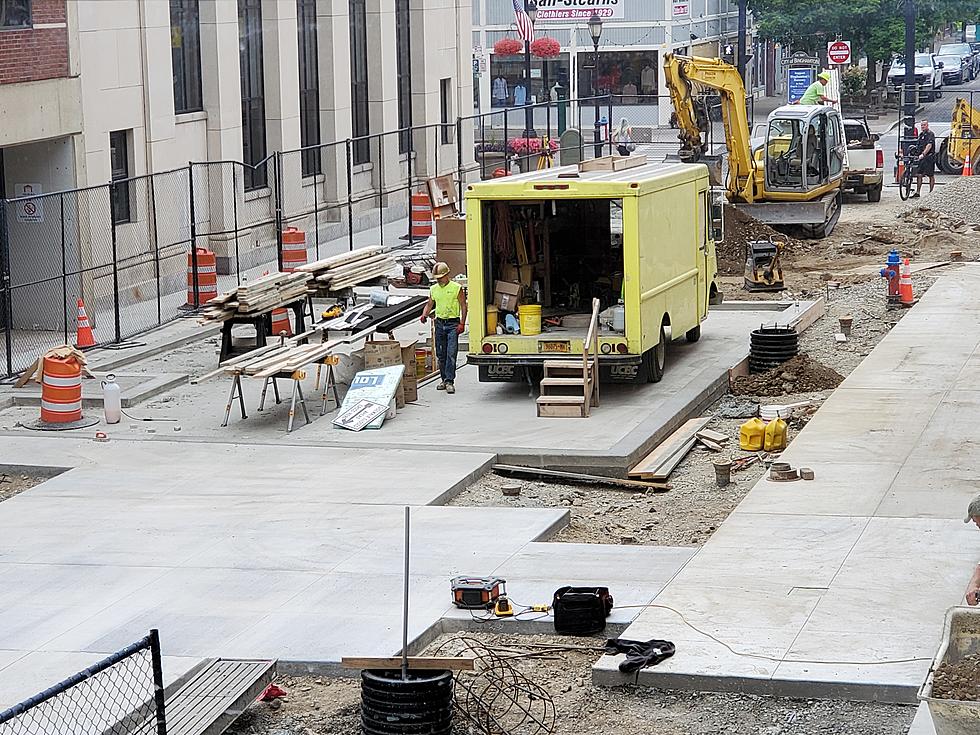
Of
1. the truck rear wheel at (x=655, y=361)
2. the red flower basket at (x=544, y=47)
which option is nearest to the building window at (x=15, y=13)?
the truck rear wheel at (x=655, y=361)

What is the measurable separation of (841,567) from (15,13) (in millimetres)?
15776

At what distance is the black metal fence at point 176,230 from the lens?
2370 cm

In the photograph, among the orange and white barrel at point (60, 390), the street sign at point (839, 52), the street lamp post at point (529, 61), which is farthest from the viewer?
the street sign at point (839, 52)

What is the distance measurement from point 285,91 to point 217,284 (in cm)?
654

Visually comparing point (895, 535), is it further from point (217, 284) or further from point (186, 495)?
point (217, 284)

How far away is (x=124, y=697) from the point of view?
9.45 m

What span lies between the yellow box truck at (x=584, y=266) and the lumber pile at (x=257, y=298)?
9.53 feet

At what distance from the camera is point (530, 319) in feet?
62.1

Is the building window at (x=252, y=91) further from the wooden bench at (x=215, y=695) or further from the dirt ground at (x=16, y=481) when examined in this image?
the wooden bench at (x=215, y=695)

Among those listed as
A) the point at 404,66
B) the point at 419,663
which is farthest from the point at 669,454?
the point at 404,66

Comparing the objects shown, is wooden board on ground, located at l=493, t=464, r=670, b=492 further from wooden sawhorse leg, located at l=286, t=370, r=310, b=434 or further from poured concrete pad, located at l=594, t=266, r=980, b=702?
wooden sawhorse leg, located at l=286, t=370, r=310, b=434

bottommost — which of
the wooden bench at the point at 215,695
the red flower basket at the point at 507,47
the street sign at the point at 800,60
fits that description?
the wooden bench at the point at 215,695

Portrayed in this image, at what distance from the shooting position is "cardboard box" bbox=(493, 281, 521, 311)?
761 inches

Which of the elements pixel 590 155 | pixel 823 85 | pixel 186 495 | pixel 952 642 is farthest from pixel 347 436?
pixel 590 155
